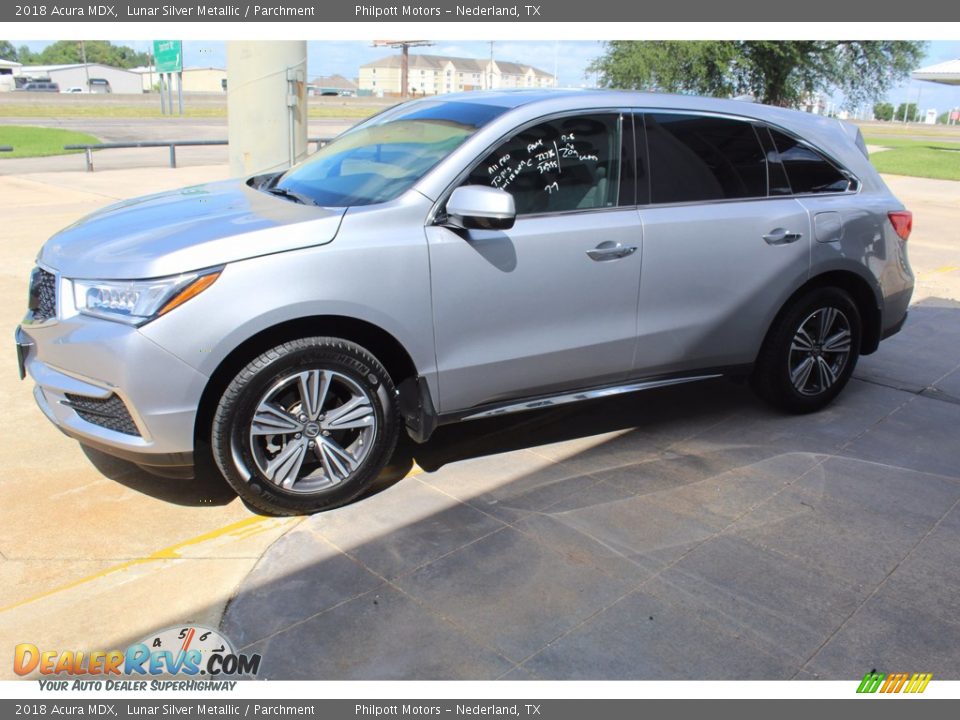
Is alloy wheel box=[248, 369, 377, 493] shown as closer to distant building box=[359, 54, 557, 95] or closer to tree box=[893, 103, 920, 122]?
tree box=[893, 103, 920, 122]

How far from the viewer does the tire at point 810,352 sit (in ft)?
16.5

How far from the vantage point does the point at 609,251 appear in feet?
14.0

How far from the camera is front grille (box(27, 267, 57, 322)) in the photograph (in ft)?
12.2

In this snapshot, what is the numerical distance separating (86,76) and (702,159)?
313 feet

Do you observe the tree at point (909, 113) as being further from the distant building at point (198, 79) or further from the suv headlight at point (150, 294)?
the suv headlight at point (150, 294)

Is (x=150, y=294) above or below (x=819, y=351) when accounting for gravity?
above

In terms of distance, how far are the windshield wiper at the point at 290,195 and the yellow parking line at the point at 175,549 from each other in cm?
151

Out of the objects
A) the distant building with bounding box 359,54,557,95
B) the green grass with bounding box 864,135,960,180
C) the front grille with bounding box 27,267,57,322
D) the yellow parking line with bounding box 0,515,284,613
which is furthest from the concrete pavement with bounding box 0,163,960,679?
the distant building with bounding box 359,54,557,95

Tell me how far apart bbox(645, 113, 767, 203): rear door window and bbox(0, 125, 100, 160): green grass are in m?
18.7

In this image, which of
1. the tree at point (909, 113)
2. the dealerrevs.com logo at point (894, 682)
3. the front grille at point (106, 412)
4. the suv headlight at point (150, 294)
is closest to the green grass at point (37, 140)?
the front grille at point (106, 412)

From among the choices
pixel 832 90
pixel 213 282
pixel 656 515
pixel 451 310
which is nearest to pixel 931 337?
pixel 656 515

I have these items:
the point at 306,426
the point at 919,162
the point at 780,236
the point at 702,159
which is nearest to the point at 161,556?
the point at 306,426

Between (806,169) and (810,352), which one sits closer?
(806,169)

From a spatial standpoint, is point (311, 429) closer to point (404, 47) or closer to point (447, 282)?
point (447, 282)
